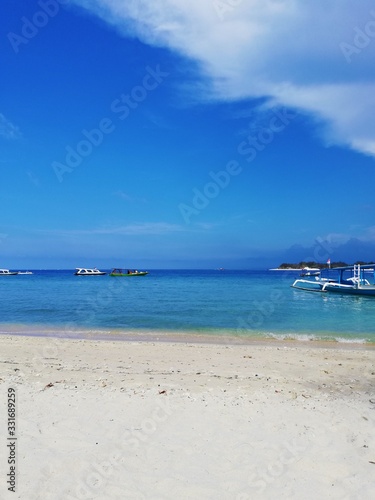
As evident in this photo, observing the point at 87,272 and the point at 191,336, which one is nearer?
the point at 191,336

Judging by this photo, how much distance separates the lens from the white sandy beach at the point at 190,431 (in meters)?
4.59

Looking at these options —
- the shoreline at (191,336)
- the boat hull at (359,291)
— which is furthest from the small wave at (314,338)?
the boat hull at (359,291)

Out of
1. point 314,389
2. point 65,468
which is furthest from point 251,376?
point 65,468

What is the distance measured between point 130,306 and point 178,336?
39.2 ft

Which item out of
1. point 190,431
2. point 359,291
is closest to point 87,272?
point 359,291

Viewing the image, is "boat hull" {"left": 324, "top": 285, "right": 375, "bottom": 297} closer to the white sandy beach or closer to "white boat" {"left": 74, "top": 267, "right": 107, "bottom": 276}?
the white sandy beach

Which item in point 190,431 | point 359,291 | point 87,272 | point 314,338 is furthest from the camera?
point 87,272

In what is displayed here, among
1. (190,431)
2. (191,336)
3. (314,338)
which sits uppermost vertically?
(190,431)

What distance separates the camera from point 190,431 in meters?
5.99

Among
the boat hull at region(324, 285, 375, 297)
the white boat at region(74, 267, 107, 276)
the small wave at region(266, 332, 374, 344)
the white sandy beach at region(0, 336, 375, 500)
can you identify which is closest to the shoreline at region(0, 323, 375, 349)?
the small wave at region(266, 332, 374, 344)

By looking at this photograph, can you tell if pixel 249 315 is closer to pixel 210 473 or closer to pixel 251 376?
pixel 251 376

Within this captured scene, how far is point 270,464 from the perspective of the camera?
5.08m

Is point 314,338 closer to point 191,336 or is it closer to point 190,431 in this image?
point 191,336

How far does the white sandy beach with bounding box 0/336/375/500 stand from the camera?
15.1 feet
